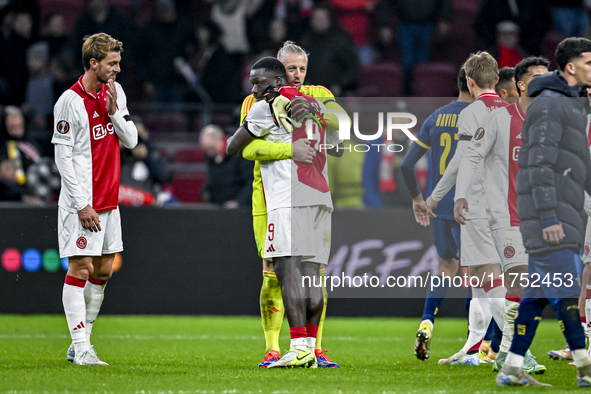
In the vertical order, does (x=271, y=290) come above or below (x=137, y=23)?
below

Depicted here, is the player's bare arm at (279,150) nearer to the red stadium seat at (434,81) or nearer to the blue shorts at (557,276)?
the blue shorts at (557,276)

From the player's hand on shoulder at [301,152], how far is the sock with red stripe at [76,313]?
5.85ft

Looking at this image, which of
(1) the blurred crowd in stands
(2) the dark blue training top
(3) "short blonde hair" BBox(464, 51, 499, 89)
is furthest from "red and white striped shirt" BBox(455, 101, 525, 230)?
(1) the blurred crowd in stands

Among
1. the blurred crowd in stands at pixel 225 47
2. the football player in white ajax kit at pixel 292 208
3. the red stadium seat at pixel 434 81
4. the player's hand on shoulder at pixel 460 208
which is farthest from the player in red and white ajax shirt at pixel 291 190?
the red stadium seat at pixel 434 81

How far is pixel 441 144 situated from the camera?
21.3 ft

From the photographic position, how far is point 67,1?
15.1 metres

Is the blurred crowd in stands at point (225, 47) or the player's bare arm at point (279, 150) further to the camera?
the blurred crowd in stands at point (225, 47)

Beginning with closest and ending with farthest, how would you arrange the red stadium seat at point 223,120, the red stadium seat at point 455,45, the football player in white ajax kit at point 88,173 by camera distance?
the football player in white ajax kit at point 88,173
the red stadium seat at point 223,120
the red stadium seat at point 455,45

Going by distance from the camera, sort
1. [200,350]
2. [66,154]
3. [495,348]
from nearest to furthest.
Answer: [66,154] < [495,348] < [200,350]

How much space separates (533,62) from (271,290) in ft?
8.17

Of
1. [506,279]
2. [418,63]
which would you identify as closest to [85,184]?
[506,279]

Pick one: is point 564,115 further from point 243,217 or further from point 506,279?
point 243,217

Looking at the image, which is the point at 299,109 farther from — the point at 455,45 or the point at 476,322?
the point at 455,45

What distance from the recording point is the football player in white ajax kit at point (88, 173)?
5785 millimetres
